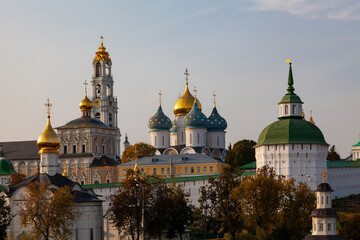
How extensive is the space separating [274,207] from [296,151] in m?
11.7

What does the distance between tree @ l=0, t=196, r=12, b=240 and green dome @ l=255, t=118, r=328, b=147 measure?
854 inches

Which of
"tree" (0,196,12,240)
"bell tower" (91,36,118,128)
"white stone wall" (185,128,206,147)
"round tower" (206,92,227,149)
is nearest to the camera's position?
"tree" (0,196,12,240)

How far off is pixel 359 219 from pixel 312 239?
22.5 ft

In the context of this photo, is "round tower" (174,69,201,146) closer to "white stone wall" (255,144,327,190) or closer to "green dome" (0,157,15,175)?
"green dome" (0,157,15,175)

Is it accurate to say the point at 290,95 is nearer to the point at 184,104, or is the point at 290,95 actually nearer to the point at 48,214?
the point at 48,214

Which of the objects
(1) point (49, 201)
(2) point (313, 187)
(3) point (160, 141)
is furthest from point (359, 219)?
(3) point (160, 141)

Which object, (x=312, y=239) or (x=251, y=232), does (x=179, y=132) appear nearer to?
Answer: (x=251, y=232)

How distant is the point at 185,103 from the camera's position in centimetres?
9938

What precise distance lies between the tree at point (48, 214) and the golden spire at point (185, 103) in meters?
45.4

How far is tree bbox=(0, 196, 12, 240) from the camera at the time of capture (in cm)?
5419

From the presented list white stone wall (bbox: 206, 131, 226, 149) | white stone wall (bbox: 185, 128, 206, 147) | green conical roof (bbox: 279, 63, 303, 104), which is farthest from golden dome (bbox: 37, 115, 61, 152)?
white stone wall (bbox: 206, 131, 226, 149)

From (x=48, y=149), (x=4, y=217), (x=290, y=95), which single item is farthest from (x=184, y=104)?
(x=4, y=217)

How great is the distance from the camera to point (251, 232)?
58.6 m

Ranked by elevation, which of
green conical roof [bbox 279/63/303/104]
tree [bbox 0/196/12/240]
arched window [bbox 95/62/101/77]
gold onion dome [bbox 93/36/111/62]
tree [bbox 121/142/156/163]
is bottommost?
tree [bbox 0/196/12/240]
